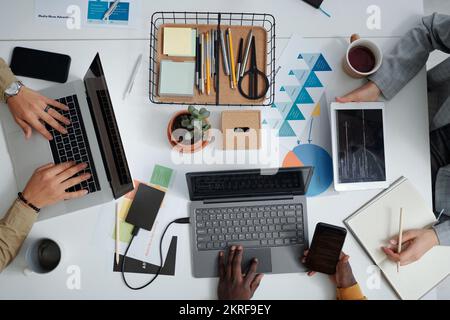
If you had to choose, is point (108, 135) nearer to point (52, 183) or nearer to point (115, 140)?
point (115, 140)

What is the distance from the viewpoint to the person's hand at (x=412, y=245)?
1.01 meters

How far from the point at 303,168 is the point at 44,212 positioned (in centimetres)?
74

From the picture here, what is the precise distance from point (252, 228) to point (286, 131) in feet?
1.00

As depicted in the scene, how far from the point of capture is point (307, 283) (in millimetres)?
1034

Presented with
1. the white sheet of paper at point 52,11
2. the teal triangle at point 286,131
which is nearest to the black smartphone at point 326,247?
the teal triangle at point 286,131

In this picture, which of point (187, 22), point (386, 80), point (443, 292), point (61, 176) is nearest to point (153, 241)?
point (61, 176)

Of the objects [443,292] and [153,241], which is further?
[443,292]

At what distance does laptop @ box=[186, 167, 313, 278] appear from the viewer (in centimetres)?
103

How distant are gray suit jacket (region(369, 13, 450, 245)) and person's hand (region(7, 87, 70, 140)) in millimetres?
924

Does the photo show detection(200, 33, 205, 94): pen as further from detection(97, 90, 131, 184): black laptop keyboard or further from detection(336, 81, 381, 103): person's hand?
detection(336, 81, 381, 103): person's hand

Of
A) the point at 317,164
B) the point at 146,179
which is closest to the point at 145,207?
the point at 146,179

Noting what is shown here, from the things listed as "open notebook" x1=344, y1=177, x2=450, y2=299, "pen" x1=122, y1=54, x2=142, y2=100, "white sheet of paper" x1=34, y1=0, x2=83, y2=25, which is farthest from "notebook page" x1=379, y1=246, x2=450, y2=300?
"white sheet of paper" x1=34, y1=0, x2=83, y2=25

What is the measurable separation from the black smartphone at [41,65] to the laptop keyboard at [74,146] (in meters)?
0.10
